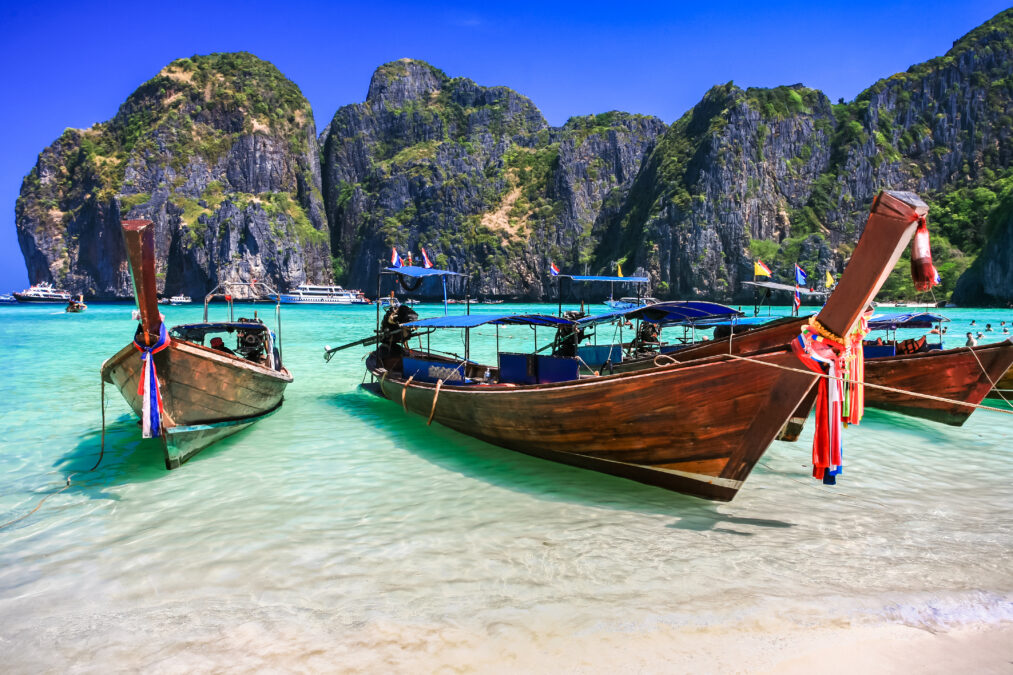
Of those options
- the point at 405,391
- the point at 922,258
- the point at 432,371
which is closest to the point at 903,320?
the point at 922,258

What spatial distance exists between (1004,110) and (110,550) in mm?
135903

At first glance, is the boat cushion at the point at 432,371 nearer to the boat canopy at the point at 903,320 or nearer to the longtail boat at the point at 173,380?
the longtail boat at the point at 173,380

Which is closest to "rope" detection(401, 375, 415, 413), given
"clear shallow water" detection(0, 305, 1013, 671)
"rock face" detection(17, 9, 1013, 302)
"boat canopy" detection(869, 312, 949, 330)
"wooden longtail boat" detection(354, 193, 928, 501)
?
"clear shallow water" detection(0, 305, 1013, 671)

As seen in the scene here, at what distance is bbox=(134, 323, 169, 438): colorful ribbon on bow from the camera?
21.9ft

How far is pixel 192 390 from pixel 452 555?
479 centimetres

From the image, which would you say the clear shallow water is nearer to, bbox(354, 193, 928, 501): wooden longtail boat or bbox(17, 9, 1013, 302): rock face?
bbox(354, 193, 928, 501): wooden longtail boat

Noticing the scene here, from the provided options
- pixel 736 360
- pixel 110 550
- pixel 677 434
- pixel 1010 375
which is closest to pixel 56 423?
pixel 110 550

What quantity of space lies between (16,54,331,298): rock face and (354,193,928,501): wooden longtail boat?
11363 centimetres

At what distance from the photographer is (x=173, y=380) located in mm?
7102

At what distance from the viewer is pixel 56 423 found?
1062 centimetres

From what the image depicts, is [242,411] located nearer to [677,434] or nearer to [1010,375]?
[677,434]

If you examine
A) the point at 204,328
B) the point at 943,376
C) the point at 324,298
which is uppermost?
the point at 324,298

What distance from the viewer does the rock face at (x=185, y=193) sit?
109 m

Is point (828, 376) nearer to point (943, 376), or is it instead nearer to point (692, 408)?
point (692, 408)
